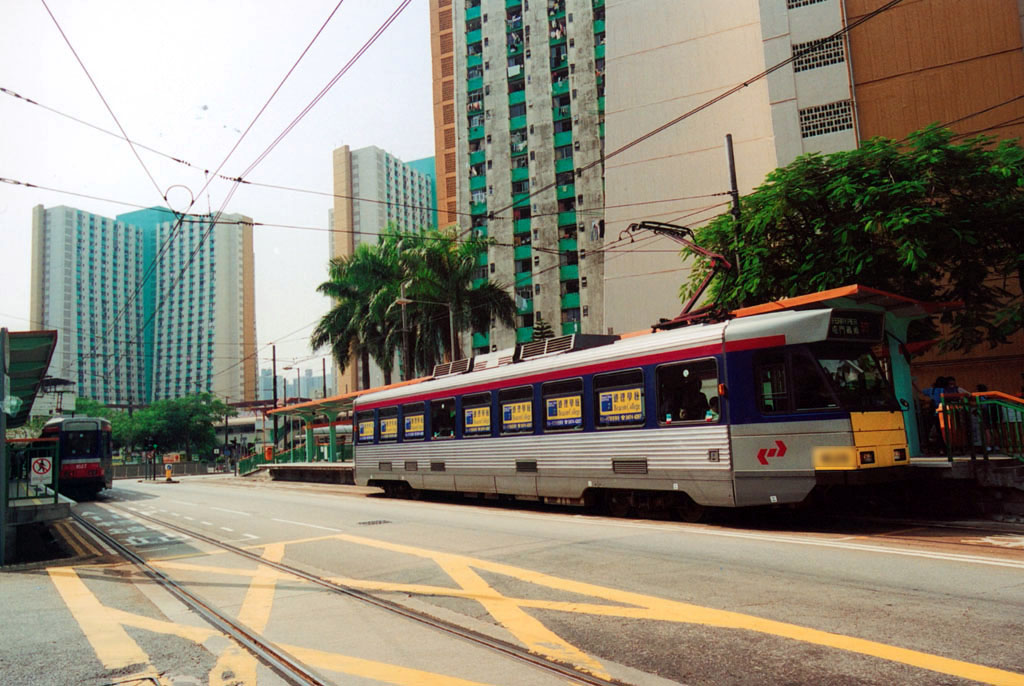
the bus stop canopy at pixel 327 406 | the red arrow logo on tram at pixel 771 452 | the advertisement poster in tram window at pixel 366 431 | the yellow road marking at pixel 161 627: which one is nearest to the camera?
the yellow road marking at pixel 161 627

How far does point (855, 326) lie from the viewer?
10.8 meters

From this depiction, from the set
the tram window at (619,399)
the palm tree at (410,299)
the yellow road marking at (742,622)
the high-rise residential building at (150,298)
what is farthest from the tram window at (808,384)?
the high-rise residential building at (150,298)

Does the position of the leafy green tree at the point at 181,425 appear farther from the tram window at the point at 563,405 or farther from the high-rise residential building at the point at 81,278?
the tram window at the point at 563,405

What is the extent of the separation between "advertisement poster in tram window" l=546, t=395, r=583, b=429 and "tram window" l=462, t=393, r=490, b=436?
2257 mm

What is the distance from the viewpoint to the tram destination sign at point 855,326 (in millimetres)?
10484

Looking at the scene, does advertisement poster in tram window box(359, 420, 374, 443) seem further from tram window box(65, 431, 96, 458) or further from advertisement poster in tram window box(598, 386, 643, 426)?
tram window box(65, 431, 96, 458)

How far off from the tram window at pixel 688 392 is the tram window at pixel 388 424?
388 inches

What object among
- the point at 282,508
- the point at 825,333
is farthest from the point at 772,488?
the point at 282,508

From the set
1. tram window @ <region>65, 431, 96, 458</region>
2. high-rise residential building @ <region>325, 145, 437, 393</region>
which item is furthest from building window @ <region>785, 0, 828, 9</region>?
high-rise residential building @ <region>325, 145, 437, 393</region>

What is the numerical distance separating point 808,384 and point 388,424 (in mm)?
12817

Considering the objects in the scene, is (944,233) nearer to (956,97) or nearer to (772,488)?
(772,488)

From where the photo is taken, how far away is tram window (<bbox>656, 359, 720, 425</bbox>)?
1122 cm

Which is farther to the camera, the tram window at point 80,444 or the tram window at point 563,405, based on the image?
the tram window at point 80,444

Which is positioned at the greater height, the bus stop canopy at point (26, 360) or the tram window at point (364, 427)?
the bus stop canopy at point (26, 360)
